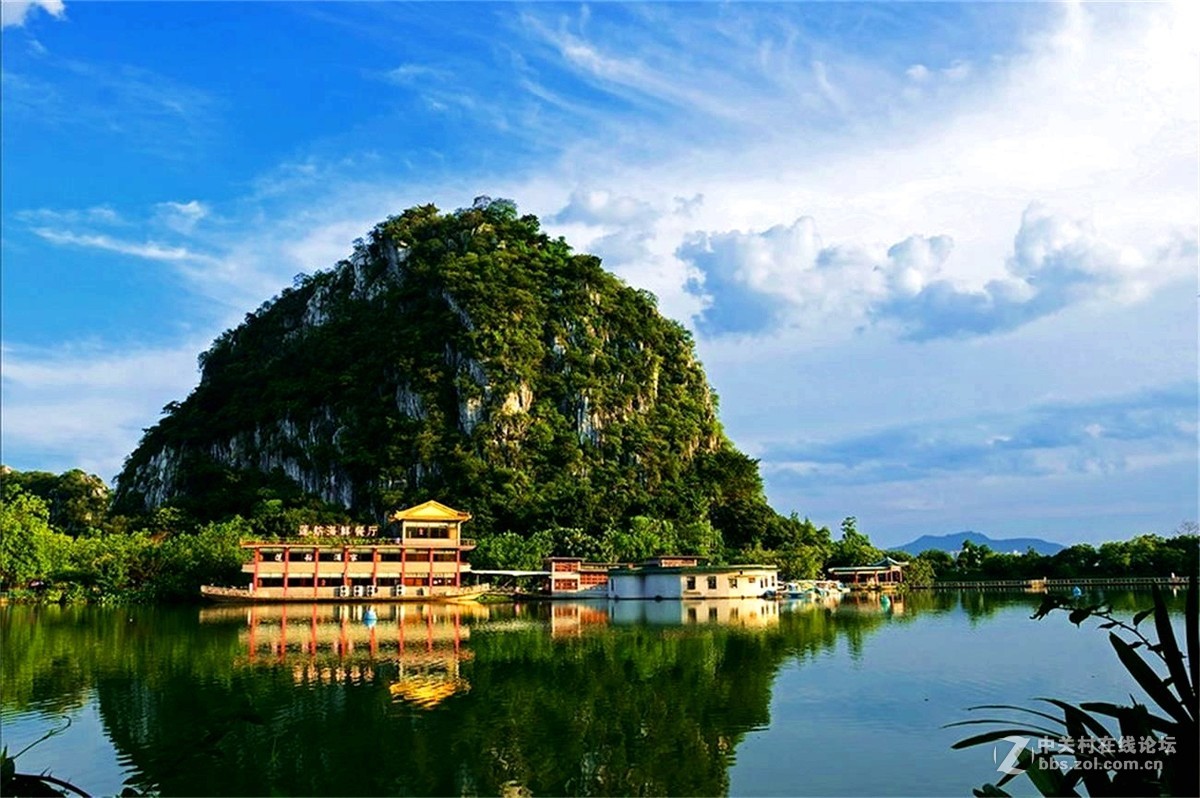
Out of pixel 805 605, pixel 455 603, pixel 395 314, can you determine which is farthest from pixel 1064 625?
pixel 395 314

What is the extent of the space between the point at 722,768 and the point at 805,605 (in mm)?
40769

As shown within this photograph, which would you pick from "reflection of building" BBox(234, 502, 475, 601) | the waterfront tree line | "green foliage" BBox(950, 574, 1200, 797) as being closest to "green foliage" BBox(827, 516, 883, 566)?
the waterfront tree line

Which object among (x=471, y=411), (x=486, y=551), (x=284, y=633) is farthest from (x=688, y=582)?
(x=471, y=411)

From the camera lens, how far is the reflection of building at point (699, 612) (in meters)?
42.1

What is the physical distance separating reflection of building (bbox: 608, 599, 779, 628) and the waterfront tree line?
13729mm

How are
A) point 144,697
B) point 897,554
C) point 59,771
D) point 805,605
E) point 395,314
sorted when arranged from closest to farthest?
point 59,771, point 144,697, point 805,605, point 897,554, point 395,314

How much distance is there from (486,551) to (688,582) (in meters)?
17.5

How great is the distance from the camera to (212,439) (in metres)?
93.9

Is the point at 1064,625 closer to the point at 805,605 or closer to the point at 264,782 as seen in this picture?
the point at 805,605

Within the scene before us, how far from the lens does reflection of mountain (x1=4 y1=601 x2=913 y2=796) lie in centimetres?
1466

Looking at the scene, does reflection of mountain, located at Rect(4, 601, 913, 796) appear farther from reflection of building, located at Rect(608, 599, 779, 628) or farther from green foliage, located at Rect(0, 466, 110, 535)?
green foliage, located at Rect(0, 466, 110, 535)

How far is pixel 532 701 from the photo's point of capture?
21125 millimetres

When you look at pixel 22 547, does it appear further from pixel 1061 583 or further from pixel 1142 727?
pixel 1061 583

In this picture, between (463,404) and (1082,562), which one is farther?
(463,404)
